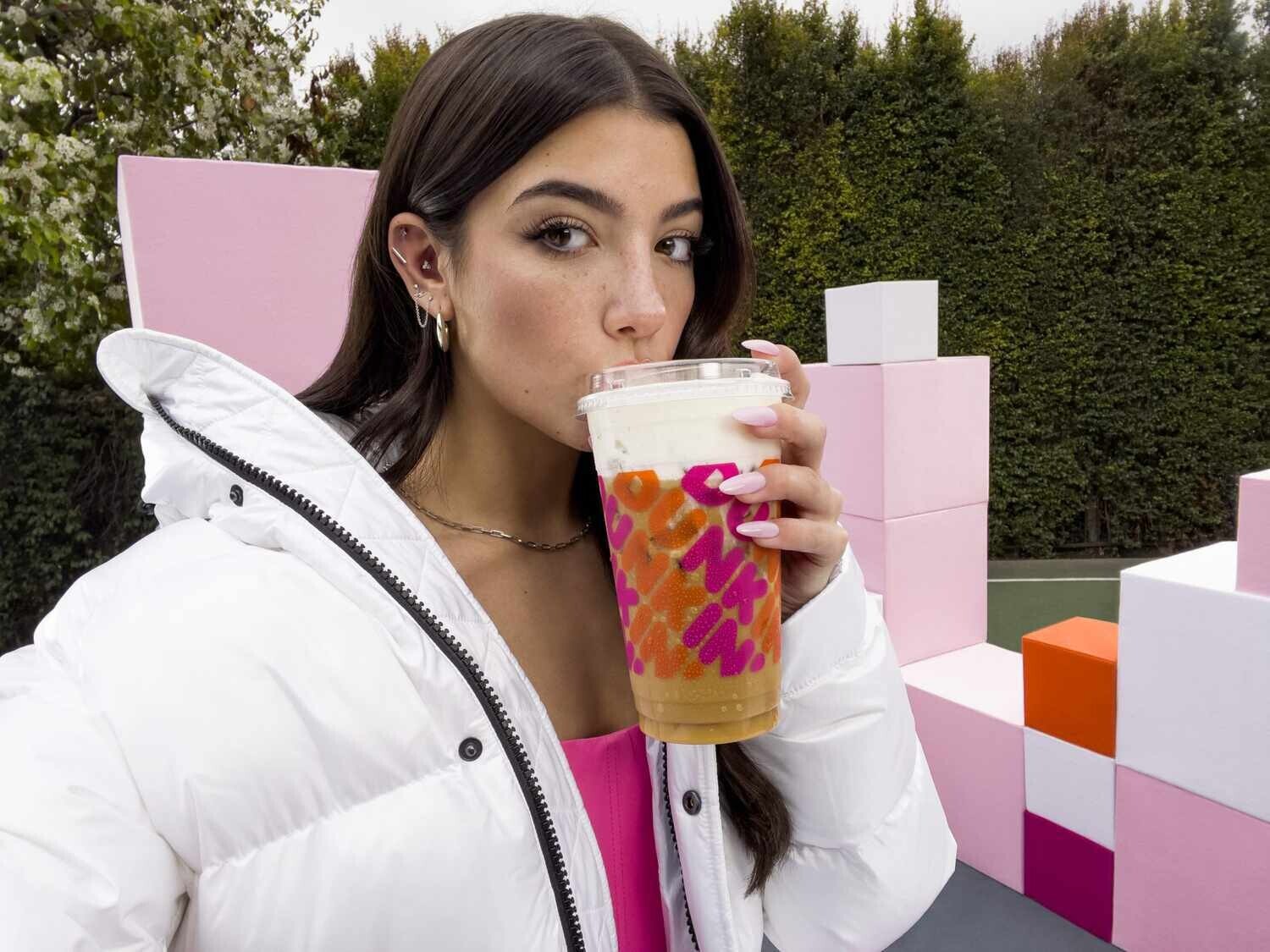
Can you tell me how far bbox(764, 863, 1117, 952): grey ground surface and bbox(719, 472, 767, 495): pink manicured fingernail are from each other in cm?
213

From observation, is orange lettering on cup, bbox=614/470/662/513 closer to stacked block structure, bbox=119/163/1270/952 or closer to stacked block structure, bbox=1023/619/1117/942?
stacked block structure, bbox=119/163/1270/952

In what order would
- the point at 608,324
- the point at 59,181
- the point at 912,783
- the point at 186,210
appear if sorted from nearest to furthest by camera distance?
the point at 608,324 → the point at 912,783 → the point at 186,210 → the point at 59,181

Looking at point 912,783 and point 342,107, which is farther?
point 342,107

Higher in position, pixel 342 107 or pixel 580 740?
pixel 342 107

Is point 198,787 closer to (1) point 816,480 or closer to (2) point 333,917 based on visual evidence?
(2) point 333,917

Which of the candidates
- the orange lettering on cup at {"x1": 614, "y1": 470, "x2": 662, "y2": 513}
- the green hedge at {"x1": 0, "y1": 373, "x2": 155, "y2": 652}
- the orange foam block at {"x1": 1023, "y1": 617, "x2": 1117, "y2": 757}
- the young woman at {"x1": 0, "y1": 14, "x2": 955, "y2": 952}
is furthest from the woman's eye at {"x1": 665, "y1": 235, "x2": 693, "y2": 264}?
the green hedge at {"x1": 0, "y1": 373, "x2": 155, "y2": 652}

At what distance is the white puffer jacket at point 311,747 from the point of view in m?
0.61

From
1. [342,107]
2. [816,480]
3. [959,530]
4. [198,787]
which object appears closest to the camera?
[198,787]

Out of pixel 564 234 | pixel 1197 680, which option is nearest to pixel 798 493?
pixel 564 234

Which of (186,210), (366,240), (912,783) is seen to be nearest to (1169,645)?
(912,783)

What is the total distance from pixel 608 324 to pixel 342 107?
20.3ft

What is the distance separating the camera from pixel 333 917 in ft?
2.21

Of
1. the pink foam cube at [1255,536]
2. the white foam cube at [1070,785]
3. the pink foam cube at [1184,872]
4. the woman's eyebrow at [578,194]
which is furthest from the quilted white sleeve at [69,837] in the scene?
the white foam cube at [1070,785]

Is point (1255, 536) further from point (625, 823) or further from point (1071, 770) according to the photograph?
point (625, 823)
